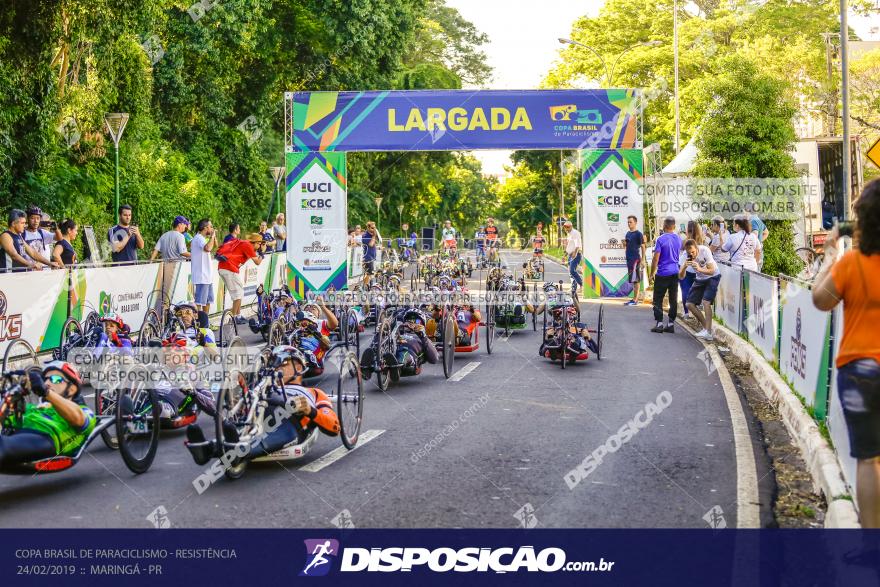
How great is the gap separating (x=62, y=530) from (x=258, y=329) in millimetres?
9561

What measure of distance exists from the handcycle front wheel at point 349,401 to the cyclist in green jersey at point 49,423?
6.22ft

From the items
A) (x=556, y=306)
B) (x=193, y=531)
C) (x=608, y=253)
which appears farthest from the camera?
(x=608, y=253)

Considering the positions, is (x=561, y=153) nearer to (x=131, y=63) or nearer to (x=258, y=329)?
(x=131, y=63)

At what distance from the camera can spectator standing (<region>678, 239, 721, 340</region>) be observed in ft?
51.2

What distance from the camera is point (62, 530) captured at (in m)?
6.09

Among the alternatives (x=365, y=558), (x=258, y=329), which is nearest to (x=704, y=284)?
(x=258, y=329)

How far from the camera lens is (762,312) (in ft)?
41.6

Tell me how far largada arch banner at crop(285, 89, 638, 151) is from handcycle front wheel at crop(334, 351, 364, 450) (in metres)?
13.5

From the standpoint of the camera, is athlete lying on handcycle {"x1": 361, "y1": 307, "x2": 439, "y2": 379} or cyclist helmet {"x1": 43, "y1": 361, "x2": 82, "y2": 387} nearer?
cyclist helmet {"x1": 43, "y1": 361, "x2": 82, "y2": 387}

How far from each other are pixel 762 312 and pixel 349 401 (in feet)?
21.0

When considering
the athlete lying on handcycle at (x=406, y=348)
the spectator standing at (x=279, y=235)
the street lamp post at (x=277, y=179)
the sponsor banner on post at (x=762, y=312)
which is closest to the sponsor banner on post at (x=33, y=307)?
the athlete lying on handcycle at (x=406, y=348)

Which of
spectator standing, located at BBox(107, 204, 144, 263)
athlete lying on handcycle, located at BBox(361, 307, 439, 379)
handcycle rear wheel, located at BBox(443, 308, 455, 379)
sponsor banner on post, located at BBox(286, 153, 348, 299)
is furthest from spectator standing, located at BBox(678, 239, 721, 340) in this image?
spectator standing, located at BBox(107, 204, 144, 263)

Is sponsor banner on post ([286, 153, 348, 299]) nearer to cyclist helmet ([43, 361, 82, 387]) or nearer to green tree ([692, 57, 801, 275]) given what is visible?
green tree ([692, 57, 801, 275])

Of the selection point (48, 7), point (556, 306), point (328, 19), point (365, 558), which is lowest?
point (365, 558)
